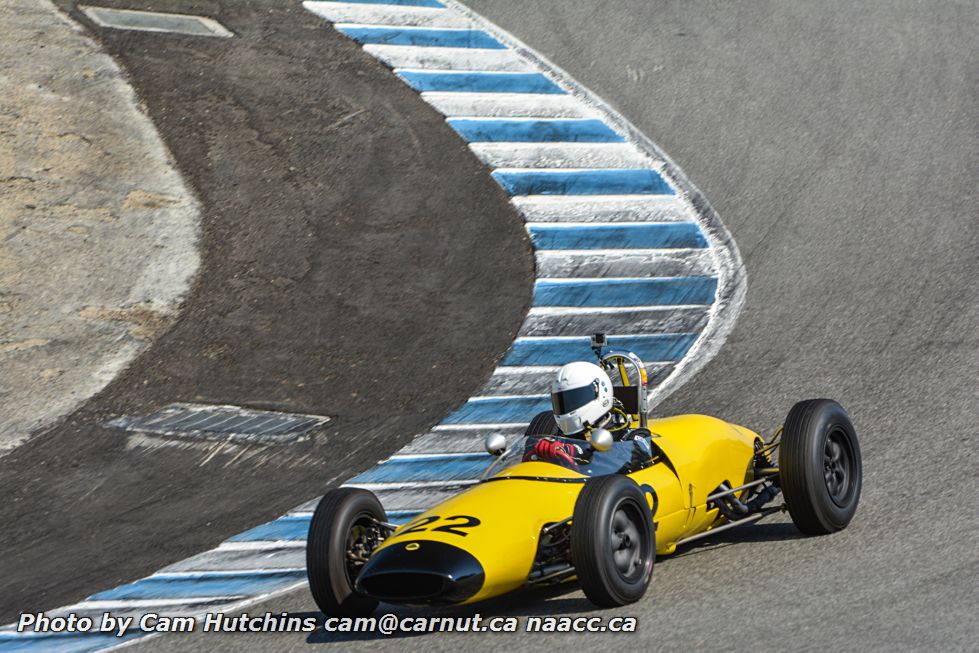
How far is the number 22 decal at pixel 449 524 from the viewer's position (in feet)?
20.9

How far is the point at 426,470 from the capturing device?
9398 millimetres

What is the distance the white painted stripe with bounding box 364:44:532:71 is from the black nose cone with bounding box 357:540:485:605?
10.3 metres

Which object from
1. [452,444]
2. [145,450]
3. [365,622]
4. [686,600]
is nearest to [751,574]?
[686,600]

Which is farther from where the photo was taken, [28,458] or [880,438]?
[28,458]

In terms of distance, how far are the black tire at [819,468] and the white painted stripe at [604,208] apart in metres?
5.52

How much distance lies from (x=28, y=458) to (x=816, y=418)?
19.6 feet

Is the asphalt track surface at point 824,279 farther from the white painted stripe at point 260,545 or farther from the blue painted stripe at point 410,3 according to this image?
the white painted stripe at point 260,545

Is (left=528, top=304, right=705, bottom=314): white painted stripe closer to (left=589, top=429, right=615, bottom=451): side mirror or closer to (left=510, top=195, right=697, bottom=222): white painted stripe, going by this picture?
(left=510, top=195, right=697, bottom=222): white painted stripe

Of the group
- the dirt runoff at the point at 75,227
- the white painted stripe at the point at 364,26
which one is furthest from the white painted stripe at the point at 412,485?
the white painted stripe at the point at 364,26

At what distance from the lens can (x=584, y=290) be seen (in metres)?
11.9

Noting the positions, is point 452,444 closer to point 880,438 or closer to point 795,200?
point 880,438

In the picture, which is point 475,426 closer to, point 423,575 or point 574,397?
point 574,397

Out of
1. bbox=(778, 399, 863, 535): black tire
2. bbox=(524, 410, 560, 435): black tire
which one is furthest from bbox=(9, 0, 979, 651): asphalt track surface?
bbox=(524, 410, 560, 435): black tire

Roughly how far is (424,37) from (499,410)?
24.7 feet
